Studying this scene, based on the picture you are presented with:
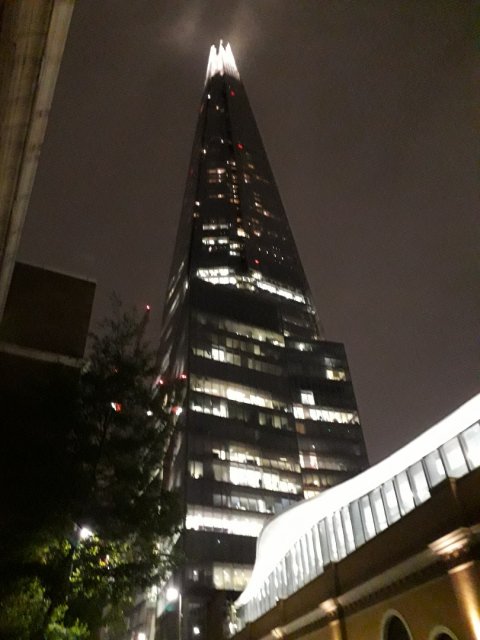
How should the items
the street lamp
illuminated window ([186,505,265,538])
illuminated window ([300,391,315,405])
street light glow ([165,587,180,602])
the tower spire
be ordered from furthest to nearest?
the tower spire
illuminated window ([300,391,315,405])
illuminated window ([186,505,265,538])
street light glow ([165,587,180,602])
the street lamp

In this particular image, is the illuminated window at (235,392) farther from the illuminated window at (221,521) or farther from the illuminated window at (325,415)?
the illuminated window at (221,521)

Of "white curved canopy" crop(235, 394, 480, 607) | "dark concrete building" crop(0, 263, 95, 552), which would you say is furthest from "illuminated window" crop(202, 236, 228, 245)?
"white curved canopy" crop(235, 394, 480, 607)

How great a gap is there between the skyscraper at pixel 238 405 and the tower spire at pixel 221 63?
10029 cm

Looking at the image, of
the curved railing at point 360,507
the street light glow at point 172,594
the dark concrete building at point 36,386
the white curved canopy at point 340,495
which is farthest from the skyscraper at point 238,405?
the dark concrete building at point 36,386

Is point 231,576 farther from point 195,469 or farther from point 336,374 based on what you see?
point 336,374

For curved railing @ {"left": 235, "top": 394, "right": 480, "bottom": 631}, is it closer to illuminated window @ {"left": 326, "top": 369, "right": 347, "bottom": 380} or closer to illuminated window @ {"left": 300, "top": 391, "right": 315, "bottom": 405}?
illuminated window @ {"left": 300, "top": 391, "right": 315, "bottom": 405}

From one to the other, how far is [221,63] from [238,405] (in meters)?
173

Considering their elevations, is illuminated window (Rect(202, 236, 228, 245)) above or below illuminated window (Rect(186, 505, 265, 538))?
above

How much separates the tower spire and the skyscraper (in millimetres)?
100286

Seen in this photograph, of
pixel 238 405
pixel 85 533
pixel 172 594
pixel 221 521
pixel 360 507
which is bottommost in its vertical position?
pixel 85 533

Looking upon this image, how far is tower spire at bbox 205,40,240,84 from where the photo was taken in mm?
185750

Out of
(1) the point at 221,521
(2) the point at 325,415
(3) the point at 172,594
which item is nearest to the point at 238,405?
(1) the point at 221,521

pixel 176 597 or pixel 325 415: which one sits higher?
pixel 325 415

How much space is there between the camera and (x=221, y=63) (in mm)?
190125
